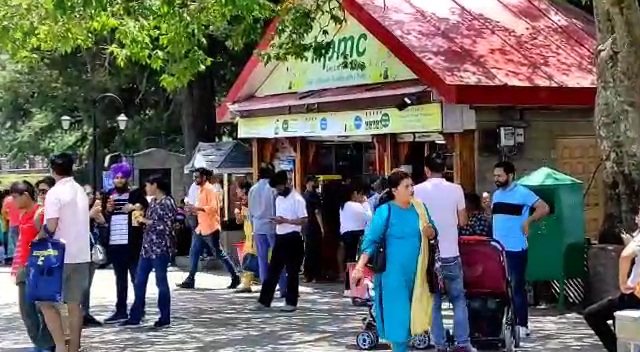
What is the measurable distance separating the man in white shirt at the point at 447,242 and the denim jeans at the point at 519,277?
1086mm

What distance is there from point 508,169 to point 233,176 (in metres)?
11.7

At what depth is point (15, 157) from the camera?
3684 cm

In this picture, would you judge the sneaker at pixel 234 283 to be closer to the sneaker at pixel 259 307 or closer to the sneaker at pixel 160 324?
the sneaker at pixel 259 307

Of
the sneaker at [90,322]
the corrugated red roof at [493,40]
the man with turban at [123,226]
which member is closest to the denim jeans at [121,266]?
the man with turban at [123,226]

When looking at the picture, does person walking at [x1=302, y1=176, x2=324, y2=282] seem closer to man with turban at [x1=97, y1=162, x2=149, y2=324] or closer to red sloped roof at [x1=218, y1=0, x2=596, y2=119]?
red sloped roof at [x1=218, y1=0, x2=596, y2=119]

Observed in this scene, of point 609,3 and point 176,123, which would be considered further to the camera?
point 176,123

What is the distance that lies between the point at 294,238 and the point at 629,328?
20.2 feet

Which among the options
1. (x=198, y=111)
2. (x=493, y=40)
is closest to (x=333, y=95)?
(x=493, y=40)

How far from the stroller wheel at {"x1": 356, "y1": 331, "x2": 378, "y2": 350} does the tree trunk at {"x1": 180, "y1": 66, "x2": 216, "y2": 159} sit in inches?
637

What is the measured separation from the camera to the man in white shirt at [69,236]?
8719mm

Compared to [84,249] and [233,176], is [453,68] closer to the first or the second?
[84,249]

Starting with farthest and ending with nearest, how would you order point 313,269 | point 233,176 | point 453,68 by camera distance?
point 233,176 < point 313,269 < point 453,68

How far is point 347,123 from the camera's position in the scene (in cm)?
1577

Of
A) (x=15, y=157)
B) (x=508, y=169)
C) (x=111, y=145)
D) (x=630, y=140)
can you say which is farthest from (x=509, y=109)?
(x=15, y=157)
